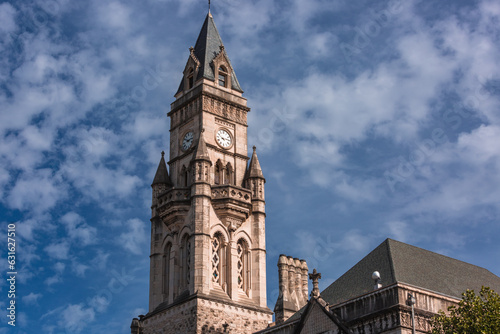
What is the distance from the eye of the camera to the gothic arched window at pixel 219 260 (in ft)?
202

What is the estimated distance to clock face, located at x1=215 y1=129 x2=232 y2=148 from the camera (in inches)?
2638

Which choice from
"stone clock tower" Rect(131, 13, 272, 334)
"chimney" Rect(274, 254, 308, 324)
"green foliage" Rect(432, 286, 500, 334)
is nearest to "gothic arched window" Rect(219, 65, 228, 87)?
"stone clock tower" Rect(131, 13, 272, 334)

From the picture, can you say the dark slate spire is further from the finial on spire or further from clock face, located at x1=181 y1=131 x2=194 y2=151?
the finial on spire

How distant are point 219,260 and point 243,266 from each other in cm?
259

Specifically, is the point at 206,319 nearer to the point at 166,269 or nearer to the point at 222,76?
the point at 166,269

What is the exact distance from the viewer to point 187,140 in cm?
6750

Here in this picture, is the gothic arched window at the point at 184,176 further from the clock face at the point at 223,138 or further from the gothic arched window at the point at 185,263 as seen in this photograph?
the gothic arched window at the point at 185,263

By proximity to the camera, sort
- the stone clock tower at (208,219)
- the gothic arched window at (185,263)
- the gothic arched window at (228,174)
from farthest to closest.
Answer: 1. the gothic arched window at (228,174)
2. the gothic arched window at (185,263)
3. the stone clock tower at (208,219)

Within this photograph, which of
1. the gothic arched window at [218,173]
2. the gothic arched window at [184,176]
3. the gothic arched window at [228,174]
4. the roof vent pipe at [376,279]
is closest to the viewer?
the roof vent pipe at [376,279]

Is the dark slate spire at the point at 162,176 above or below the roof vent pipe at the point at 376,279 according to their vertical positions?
above

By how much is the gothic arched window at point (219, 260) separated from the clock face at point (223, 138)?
335 inches

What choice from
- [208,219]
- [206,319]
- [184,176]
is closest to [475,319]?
[206,319]

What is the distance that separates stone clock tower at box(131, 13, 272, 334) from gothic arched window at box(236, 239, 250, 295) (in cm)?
8

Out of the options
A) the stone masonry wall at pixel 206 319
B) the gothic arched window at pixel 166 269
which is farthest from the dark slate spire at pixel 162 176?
→ the stone masonry wall at pixel 206 319
